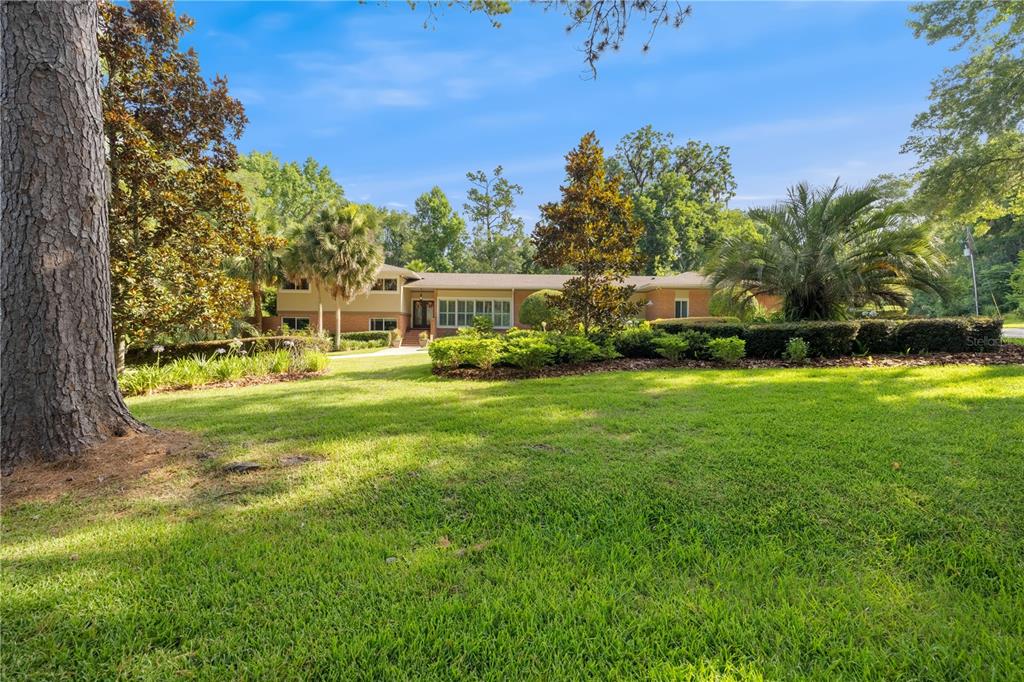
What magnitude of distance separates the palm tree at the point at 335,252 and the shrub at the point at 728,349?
18168mm

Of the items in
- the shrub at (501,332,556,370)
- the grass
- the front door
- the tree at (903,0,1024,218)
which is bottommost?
the grass

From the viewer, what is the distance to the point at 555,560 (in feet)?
8.10

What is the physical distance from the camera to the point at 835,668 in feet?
5.74

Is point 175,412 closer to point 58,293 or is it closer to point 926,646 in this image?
point 58,293

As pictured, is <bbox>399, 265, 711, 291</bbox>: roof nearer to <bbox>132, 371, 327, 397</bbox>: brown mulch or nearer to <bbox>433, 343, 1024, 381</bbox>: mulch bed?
<bbox>433, 343, 1024, 381</bbox>: mulch bed

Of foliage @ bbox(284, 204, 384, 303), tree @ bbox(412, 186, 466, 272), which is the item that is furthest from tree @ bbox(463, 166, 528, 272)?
foliage @ bbox(284, 204, 384, 303)

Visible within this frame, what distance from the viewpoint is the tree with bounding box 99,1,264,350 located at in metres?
9.55

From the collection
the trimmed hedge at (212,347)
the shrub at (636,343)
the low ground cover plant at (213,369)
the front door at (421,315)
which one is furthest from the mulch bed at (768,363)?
the front door at (421,315)

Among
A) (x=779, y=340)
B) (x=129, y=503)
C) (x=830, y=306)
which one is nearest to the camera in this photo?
(x=129, y=503)

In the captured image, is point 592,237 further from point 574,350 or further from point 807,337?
point 807,337

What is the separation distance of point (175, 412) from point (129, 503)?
3.69 m

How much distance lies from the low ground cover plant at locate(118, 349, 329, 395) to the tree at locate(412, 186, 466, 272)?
104 ft

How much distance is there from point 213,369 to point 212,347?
2340 mm

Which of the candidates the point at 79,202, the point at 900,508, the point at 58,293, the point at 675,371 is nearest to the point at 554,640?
the point at 900,508
